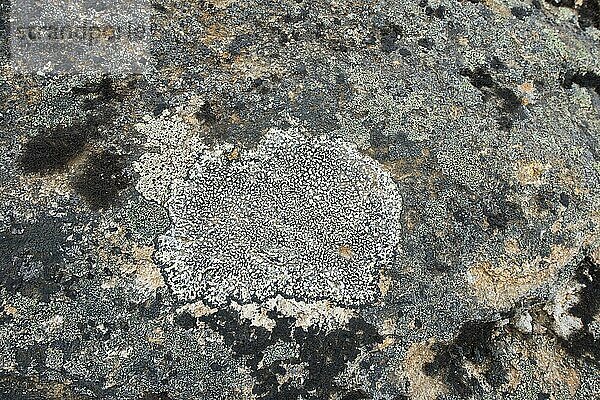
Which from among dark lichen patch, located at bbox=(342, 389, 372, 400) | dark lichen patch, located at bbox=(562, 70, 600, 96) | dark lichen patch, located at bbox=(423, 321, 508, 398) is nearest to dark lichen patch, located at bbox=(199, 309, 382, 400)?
dark lichen patch, located at bbox=(342, 389, 372, 400)

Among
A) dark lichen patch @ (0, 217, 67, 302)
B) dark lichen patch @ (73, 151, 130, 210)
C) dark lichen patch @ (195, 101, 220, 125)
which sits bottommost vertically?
dark lichen patch @ (0, 217, 67, 302)

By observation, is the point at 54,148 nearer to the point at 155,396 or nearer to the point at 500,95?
the point at 155,396

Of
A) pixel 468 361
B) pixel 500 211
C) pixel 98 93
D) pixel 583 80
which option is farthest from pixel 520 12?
pixel 98 93

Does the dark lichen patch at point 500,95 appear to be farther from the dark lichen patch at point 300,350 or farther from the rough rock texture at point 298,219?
the dark lichen patch at point 300,350

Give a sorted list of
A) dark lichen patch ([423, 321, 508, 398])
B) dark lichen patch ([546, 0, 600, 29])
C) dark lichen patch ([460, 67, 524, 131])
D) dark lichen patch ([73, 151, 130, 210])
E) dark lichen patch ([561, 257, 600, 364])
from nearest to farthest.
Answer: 1. dark lichen patch ([73, 151, 130, 210])
2. dark lichen patch ([423, 321, 508, 398])
3. dark lichen patch ([561, 257, 600, 364])
4. dark lichen patch ([460, 67, 524, 131])
5. dark lichen patch ([546, 0, 600, 29])

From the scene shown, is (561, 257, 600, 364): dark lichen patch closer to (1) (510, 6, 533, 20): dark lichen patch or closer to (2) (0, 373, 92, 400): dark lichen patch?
(1) (510, 6, 533, 20): dark lichen patch

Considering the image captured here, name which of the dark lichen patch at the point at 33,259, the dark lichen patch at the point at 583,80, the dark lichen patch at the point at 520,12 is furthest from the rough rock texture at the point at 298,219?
the dark lichen patch at the point at 520,12

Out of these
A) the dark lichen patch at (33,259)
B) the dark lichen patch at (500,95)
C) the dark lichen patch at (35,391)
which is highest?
the dark lichen patch at (500,95)
